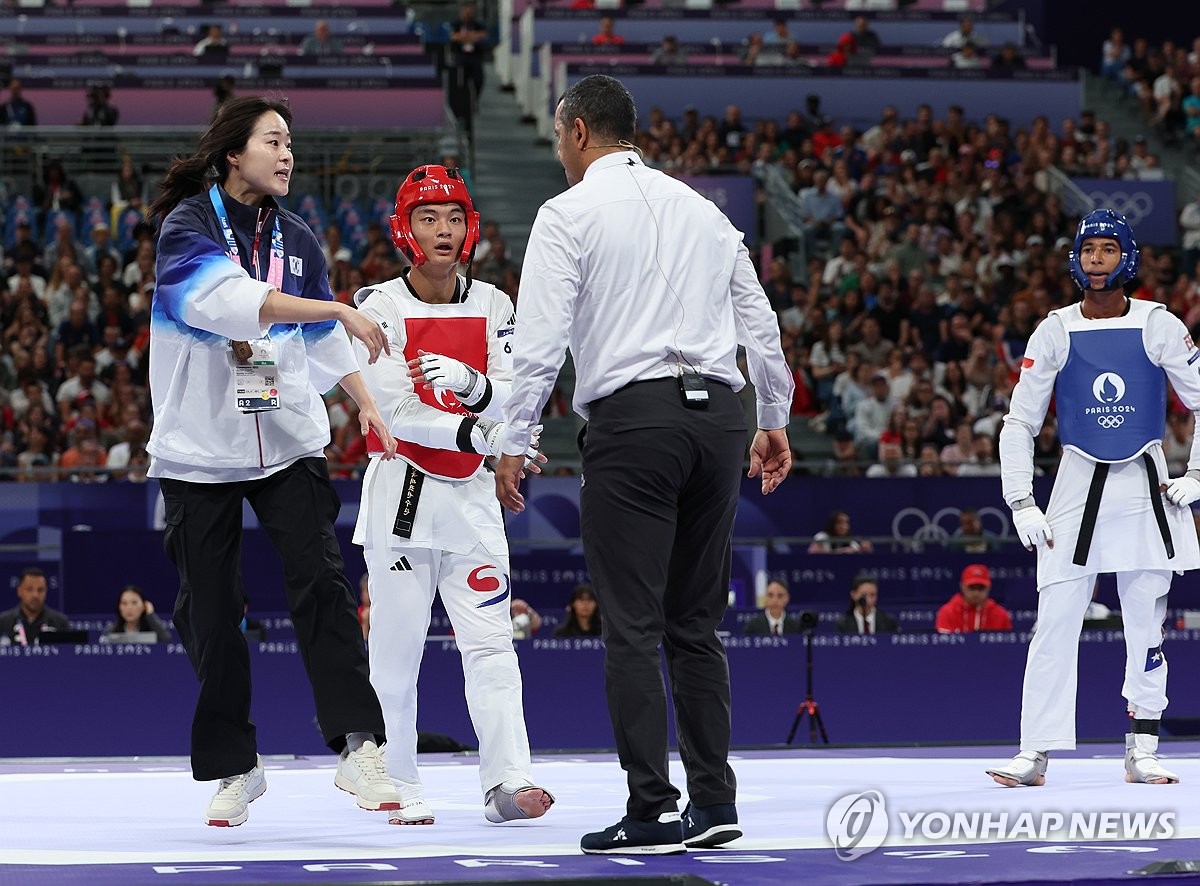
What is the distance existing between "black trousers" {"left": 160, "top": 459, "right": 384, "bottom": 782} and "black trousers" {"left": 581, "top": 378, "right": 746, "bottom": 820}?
87 cm

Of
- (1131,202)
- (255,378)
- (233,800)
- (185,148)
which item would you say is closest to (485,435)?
(255,378)

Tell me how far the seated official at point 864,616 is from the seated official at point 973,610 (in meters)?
0.39

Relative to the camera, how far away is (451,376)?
5383 millimetres

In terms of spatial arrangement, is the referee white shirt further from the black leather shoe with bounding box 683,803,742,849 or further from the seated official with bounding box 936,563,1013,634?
the seated official with bounding box 936,563,1013,634

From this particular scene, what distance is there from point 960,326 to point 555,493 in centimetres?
571

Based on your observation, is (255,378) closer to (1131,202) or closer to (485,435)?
(485,435)

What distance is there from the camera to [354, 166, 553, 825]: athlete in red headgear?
18.1 ft

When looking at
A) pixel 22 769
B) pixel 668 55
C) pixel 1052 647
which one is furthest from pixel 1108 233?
pixel 668 55

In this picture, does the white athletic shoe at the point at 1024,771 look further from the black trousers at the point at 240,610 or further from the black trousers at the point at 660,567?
the black trousers at the point at 240,610

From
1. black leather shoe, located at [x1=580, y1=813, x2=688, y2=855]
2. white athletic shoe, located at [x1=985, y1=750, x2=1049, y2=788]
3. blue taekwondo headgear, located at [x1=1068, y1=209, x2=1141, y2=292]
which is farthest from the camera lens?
blue taekwondo headgear, located at [x1=1068, y1=209, x2=1141, y2=292]

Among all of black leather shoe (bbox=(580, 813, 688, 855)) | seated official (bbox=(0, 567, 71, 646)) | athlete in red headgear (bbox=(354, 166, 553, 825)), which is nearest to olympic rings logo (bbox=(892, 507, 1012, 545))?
seated official (bbox=(0, 567, 71, 646))

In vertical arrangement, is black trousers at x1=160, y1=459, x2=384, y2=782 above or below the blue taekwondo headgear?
below

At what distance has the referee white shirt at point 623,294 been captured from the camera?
483cm

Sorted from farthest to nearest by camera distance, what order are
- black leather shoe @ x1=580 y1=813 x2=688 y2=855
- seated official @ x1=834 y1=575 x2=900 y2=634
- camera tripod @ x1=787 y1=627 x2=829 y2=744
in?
seated official @ x1=834 y1=575 x2=900 y2=634 < camera tripod @ x1=787 y1=627 x2=829 y2=744 < black leather shoe @ x1=580 y1=813 x2=688 y2=855
